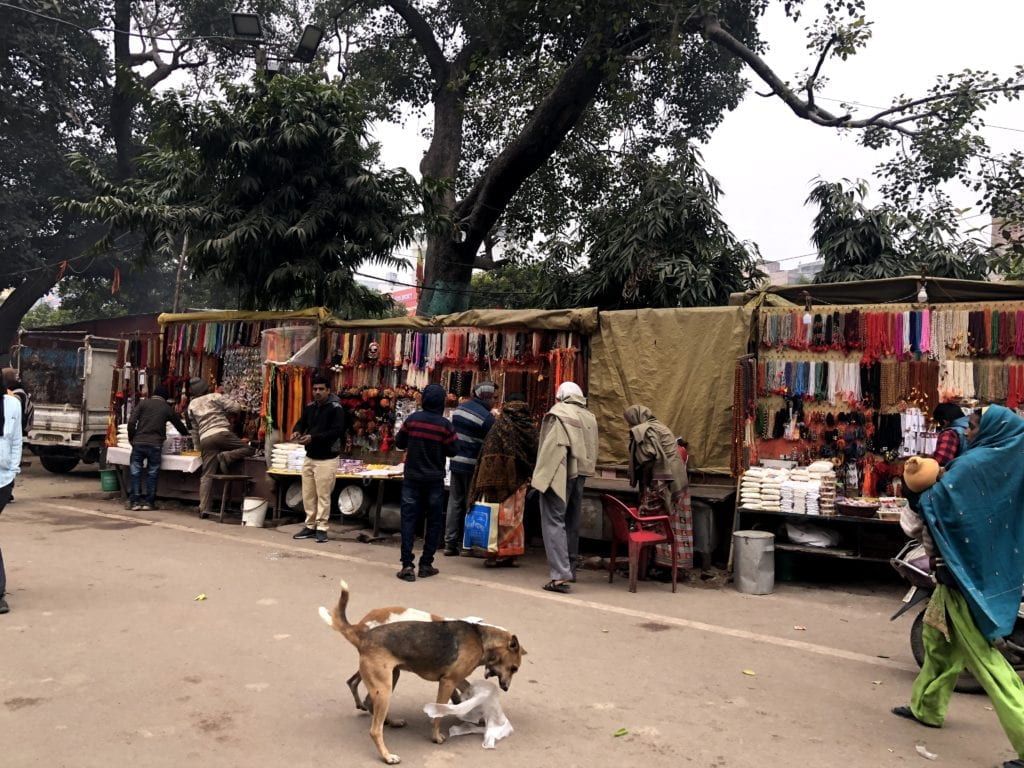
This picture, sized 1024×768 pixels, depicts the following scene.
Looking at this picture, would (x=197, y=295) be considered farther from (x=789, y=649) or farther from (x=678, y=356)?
(x=789, y=649)

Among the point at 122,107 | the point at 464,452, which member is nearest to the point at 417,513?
the point at 464,452

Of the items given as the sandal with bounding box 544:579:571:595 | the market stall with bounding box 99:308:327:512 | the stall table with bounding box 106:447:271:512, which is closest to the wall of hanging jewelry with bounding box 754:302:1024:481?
the sandal with bounding box 544:579:571:595

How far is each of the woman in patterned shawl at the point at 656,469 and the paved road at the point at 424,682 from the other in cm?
74

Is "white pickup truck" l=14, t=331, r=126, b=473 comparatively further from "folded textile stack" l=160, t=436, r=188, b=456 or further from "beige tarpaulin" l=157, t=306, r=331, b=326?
"folded textile stack" l=160, t=436, r=188, b=456

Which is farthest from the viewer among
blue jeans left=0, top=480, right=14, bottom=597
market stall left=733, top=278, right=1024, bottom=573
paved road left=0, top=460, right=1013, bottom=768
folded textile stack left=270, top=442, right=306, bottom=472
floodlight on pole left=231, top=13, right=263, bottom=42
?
floodlight on pole left=231, top=13, right=263, bottom=42

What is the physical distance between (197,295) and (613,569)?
29.8m

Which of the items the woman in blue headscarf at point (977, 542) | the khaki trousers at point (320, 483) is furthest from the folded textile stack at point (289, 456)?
the woman in blue headscarf at point (977, 542)

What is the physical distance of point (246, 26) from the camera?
13.0 m

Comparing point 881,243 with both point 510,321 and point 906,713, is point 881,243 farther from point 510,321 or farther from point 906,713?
point 906,713

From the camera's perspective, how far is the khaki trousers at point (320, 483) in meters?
9.39

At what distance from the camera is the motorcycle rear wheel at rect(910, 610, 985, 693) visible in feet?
16.5

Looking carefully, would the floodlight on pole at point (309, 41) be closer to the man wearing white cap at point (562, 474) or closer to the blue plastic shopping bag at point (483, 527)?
the man wearing white cap at point (562, 474)

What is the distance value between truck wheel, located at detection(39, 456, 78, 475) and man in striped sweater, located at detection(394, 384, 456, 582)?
10.3 m

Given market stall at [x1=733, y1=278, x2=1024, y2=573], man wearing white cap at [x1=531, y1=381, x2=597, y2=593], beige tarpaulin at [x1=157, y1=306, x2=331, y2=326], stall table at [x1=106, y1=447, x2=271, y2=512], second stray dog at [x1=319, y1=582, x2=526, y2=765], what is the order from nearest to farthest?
second stray dog at [x1=319, y1=582, x2=526, y2=765], man wearing white cap at [x1=531, y1=381, x2=597, y2=593], market stall at [x1=733, y1=278, x2=1024, y2=573], stall table at [x1=106, y1=447, x2=271, y2=512], beige tarpaulin at [x1=157, y1=306, x2=331, y2=326]
